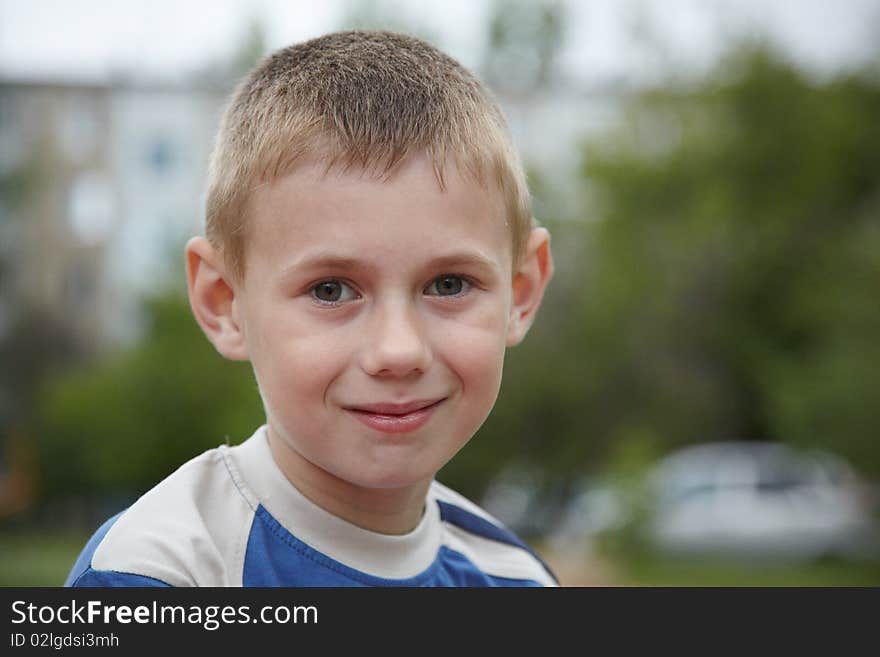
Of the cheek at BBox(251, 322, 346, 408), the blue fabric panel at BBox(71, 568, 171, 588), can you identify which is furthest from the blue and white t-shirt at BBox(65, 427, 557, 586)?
the cheek at BBox(251, 322, 346, 408)

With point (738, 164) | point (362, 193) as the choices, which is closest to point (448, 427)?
point (362, 193)

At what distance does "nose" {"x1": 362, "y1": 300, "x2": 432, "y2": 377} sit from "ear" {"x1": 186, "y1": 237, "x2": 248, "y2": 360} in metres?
0.26

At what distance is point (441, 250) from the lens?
54.7 inches

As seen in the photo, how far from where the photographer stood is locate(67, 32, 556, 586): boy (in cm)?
136

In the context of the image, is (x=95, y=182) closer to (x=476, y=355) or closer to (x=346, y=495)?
(x=346, y=495)

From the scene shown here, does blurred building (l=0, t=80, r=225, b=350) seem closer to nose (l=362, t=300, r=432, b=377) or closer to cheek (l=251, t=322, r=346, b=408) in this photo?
cheek (l=251, t=322, r=346, b=408)

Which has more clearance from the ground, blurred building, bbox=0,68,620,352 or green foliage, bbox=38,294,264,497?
blurred building, bbox=0,68,620,352

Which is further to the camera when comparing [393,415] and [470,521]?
[470,521]

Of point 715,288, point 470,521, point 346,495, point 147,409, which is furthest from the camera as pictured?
point 147,409

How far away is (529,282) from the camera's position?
1710 mm

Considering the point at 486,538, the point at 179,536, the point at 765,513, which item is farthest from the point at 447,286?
the point at 765,513

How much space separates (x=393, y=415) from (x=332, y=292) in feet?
0.55
